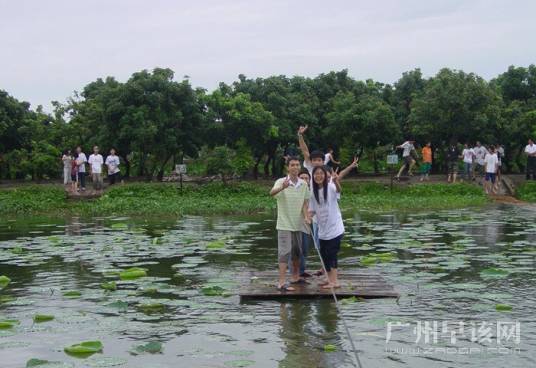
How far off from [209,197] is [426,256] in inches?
620

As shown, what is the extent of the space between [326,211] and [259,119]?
2181 cm

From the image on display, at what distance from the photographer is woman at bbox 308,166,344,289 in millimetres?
8508

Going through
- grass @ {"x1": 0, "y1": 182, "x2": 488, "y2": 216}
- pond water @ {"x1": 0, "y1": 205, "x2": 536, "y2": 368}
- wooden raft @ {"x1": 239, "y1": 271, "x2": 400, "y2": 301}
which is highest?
grass @ {"x1": 0, "y1": 182, "x2": 488, "y2": 216}

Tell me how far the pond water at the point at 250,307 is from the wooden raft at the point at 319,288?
0.16 metres

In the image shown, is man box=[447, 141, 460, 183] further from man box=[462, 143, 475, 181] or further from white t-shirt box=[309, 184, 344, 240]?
white t-shirt box=[309, 184, 344, 240]

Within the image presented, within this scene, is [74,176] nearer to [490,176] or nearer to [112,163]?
[112,163]

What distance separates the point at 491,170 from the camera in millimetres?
26125

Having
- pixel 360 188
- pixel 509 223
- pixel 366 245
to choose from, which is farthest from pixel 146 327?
pixel 360 188

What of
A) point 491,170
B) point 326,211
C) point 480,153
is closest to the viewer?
point 326,211

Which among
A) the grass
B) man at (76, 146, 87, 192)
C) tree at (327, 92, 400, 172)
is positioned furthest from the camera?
tree at (327, 92, 400, 172)

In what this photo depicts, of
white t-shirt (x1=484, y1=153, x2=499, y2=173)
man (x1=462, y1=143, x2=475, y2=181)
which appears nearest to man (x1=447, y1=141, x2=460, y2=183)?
man (x1=462, y1=143, x2=475, y2=181)

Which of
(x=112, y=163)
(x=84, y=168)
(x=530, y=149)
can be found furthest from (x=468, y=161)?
(x=84, y=168)

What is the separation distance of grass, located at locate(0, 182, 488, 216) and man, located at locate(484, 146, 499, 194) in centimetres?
79

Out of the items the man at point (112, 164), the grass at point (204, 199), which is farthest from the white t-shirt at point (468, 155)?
the man at point (112, 164)
